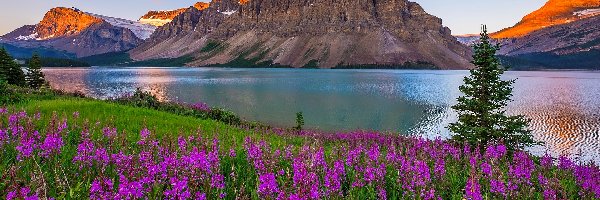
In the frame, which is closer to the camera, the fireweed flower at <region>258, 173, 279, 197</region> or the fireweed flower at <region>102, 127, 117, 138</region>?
the fireweed flower at <region>258, 173, 279, 197</region>

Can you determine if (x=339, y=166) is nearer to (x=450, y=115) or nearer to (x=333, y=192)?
(x=333, y=192)

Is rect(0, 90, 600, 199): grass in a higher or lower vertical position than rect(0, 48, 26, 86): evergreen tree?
lower

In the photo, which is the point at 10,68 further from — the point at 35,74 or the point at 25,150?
the point at 25,150

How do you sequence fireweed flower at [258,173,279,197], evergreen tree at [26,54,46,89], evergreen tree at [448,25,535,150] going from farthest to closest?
evergreen tree at [26,54,46,89], evergreen tree at [448,25,535,150], fireweed flower at [258,173,279,197]

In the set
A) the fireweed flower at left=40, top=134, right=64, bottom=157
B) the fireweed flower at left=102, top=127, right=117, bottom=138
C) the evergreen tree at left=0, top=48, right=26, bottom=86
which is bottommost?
the fireweed flower at left=102, top=127, right=117, bottom=138

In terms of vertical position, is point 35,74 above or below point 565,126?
above

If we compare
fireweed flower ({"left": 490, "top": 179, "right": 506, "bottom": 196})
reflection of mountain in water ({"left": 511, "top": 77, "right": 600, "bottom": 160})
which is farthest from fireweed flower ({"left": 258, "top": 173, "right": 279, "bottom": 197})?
reflection of mountain in water ({"left": 511, "top": 77, "right": 600, "bottom": 160})

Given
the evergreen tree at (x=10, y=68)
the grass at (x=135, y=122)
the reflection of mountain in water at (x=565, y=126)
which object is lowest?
the reflection of mountain in water at (x=565, y=126)

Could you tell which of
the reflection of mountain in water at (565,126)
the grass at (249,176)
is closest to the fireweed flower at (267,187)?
the grass at (249,176)

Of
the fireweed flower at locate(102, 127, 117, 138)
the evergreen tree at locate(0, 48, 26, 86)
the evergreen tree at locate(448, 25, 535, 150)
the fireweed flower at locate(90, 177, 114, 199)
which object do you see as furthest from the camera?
the evergreen tree at locate(0, 48, 26, 86)

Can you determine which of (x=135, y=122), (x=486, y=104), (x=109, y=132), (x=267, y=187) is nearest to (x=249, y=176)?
(x=267, y=187)

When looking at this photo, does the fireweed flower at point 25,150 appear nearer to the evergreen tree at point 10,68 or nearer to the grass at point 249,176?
the grass at point 249,176

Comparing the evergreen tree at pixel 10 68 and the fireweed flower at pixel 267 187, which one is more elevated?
the evergreen tree at pixel 10 68

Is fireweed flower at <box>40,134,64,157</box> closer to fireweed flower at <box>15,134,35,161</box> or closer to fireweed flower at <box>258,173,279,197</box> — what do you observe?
fireweed flower at <box>15,134,35,161</box>
